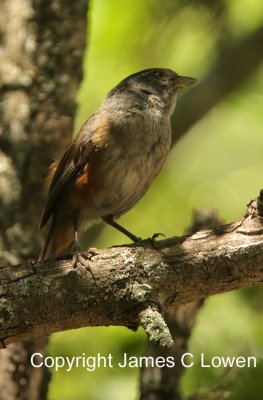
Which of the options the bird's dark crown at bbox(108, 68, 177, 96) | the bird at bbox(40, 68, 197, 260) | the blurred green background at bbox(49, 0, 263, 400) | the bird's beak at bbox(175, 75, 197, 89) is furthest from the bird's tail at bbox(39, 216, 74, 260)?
the bird's beak at bbox(175, 75, 197, 89)

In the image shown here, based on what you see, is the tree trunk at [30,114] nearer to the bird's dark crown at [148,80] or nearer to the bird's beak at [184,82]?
the bird's dark crown at [148,80]

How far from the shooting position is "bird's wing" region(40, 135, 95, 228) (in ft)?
16.9

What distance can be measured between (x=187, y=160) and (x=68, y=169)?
352 centimetres

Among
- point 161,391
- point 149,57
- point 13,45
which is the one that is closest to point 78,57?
point 13,45

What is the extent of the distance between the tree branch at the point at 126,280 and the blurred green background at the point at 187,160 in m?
0.85

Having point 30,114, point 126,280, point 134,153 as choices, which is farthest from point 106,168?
point 126,280

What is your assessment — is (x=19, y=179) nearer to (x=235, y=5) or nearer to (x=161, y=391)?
(x=161, y=391)

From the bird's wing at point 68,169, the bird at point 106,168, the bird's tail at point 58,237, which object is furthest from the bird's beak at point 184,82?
the bird's tail at point 58,237

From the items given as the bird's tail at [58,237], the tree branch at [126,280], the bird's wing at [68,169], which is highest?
the bird's wing at [68,169]

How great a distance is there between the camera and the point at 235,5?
24.0ft

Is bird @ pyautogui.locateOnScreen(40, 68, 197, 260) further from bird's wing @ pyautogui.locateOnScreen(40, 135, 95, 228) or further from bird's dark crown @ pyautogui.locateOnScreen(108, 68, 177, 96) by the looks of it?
bird's dark crown @ pyautogui.locateOnScreen(108, 68, 177, 96)

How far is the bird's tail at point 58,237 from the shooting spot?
5.43 meters

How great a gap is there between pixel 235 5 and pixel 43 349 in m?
3.91

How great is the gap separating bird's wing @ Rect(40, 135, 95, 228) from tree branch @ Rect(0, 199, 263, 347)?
1220mm
